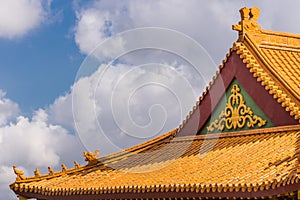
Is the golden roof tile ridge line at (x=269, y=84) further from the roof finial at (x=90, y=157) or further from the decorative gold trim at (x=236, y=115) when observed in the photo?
the roof finial at (x=90, y=157)

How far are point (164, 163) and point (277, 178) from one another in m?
4.07

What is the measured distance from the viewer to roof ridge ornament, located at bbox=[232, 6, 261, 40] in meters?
13.5

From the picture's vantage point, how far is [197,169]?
450 inches

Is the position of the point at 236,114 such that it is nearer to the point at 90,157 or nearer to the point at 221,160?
the point at 221,160

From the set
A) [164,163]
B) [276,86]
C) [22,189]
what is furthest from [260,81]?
[22,189]

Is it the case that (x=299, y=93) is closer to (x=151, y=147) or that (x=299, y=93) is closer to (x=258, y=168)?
(x=258, y=168)

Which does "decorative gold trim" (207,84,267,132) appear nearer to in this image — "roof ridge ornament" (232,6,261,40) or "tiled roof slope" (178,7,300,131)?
"tiled roof slope" (178,7,300,131)

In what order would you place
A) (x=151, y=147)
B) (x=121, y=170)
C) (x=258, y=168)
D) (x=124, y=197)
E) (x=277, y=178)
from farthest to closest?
(x=151, y=147) → (x=121, y=170) → (x=124, y=197) → (x=258, y=168) → (x=277, y=178)

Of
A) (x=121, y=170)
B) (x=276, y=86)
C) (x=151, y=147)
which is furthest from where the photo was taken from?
(x=151, y=147)

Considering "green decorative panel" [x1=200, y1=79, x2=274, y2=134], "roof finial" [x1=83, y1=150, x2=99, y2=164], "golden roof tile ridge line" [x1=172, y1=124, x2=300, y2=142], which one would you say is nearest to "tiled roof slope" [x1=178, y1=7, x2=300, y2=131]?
"golden roof tile ridge line" [x1=172, y1=124, x2=300, y2=142]

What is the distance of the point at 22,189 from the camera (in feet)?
43.8

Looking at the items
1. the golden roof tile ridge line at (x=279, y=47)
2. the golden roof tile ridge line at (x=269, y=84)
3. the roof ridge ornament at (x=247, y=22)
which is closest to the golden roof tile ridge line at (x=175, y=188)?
the golden roof tile ridge line at (x=269, y=84)

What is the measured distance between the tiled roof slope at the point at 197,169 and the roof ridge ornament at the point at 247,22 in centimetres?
224

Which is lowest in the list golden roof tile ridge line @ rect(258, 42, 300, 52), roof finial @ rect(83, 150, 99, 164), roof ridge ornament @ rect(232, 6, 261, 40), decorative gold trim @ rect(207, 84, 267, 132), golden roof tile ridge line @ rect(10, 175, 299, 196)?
golden roof tile ridge line @ rect(10, 175, 299, 196)
